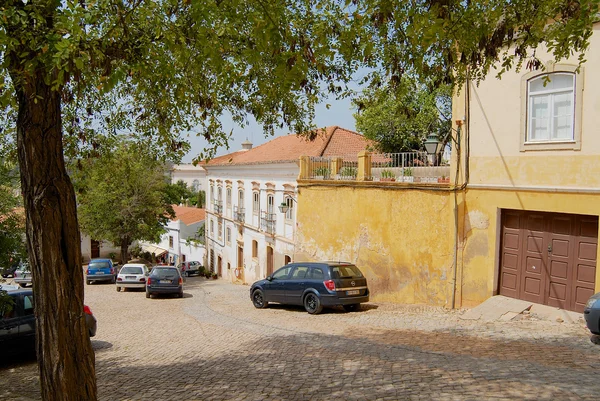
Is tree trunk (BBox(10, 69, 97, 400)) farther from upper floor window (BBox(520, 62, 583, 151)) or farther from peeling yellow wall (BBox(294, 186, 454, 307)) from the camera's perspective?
peeling yellow wall (BBox(294, 186, 454, 307))

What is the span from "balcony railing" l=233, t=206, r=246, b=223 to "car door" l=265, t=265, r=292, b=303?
1713 cm

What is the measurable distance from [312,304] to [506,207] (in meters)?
5.60

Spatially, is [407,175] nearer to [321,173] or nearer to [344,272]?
[344,272]

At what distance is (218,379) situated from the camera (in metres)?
7.93

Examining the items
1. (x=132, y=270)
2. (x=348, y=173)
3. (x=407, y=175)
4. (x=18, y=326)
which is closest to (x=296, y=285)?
(x=407, y=175)

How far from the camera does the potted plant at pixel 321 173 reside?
19.6 metres

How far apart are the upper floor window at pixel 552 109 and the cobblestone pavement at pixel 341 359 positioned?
393cm

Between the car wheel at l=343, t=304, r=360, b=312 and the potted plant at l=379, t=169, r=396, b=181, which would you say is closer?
the car wheel at l=343, t=304, r=360, b=312

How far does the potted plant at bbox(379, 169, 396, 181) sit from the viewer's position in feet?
53.2

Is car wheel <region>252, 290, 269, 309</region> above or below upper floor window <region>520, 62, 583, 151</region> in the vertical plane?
below

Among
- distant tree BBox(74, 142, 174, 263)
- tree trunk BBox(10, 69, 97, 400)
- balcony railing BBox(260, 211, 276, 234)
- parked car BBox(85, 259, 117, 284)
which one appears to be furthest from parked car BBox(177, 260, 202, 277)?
tree trunk BBox(10, 69, 97, 400)

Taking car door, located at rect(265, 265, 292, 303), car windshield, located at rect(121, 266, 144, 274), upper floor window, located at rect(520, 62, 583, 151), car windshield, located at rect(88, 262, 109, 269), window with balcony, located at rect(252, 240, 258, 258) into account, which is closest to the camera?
upper floor window, located at rect(520, 62, 583, 151)

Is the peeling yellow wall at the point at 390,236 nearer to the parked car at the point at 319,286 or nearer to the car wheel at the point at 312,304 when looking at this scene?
the parked car at the point at 319,286

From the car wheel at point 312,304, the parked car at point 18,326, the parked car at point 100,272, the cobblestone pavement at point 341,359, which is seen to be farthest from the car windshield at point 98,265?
the parked car at point 18,326
